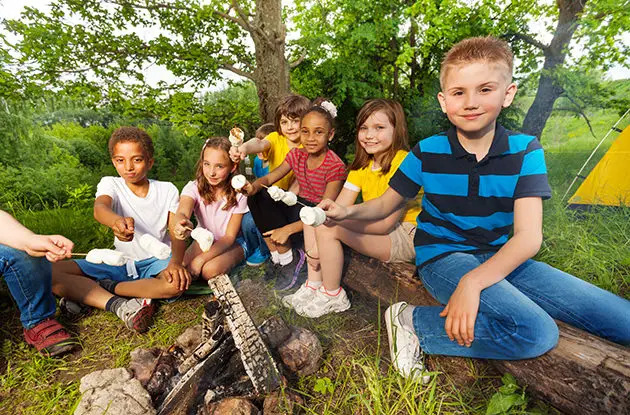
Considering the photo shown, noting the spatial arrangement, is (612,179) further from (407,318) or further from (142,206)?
(142,206)

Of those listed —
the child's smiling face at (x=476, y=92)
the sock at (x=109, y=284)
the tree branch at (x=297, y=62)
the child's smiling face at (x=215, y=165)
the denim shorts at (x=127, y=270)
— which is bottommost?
the sock at (x=109, y=284)

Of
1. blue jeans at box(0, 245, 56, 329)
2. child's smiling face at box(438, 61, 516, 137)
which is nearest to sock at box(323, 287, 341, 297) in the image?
child's smiling face at box(438, 61, 516, 137)

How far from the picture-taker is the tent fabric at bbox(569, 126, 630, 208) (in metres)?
3.45

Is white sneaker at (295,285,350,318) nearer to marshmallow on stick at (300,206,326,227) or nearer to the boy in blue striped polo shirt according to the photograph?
the boy in blue striped polo shirt

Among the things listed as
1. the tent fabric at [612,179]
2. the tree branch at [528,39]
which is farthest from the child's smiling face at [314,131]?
the tree branch at [528,39]

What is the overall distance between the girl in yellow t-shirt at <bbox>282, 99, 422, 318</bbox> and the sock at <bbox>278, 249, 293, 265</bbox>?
1.57 ft

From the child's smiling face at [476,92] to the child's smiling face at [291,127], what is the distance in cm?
194

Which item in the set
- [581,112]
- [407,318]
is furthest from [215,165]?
[581,112]

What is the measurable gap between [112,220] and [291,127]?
1.88 metres

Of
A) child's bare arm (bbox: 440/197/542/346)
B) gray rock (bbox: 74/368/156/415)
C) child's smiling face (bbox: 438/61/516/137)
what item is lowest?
gray rock (bbox: 74/368/156/415)

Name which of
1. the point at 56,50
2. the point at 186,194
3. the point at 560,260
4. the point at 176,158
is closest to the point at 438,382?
the point at 560,260

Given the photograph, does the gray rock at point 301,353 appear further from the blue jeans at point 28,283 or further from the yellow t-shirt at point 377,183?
the blue jeans at point 28,283

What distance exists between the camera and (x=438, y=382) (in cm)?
175

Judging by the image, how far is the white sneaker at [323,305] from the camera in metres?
2.26
